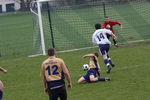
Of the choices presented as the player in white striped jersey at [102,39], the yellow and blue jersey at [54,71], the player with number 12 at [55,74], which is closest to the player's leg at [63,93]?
the player with number 12 at [55,74]

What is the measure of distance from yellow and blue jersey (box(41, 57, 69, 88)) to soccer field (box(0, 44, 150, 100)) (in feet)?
8.58

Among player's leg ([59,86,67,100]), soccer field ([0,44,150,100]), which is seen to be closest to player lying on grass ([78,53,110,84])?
soccer field ([0,44,150,100])

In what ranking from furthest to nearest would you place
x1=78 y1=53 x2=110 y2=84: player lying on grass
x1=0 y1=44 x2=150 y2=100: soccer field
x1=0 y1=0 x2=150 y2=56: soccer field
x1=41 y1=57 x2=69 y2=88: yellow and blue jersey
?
1. x1=0 y1=0 x2=150 y2=56: soccer field
2. x1=78 y1=53 x2=110 y2=84: player lying on grass
3. x1=0 y1=44 x2=150 y2=100: soccer field
4. x1=41 y1=57 x2=69 y2=88: yellow and blue jersey

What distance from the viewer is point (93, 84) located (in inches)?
608

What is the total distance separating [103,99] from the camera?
A: 13047 millimetres

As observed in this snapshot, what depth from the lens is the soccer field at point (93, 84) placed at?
13810mm

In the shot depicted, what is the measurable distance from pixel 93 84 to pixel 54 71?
4.71 m

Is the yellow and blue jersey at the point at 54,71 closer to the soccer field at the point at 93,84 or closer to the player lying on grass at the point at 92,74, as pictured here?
the soccer field at the point at 93,84

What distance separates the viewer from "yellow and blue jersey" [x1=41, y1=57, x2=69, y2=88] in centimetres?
1087

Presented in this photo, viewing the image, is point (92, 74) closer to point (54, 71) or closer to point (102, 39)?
point (102, 39)

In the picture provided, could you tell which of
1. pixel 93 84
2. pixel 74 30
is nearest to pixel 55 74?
pixel 93 84

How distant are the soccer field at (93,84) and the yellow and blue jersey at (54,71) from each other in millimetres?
2616

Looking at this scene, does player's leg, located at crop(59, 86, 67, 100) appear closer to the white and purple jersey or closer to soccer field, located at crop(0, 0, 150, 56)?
the white and purple jersey

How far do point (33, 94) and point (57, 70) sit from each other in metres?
3.86
